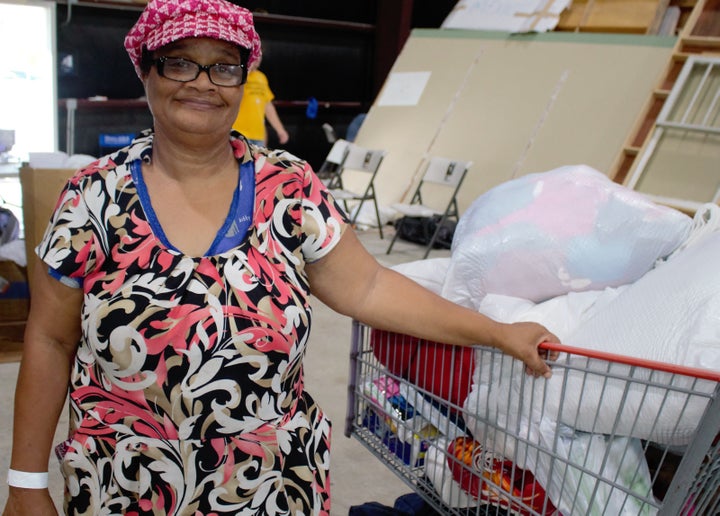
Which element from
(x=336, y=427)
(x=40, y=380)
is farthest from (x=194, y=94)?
(x=336, y=427)

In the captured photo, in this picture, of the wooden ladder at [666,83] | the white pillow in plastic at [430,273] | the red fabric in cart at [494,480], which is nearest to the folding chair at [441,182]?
the wooden ladder at [666,83]

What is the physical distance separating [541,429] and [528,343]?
0.54ft

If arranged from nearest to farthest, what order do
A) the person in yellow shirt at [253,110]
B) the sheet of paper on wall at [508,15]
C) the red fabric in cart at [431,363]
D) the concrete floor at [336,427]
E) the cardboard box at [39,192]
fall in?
the red fabric in cart at [431,363] → the concrete floor at [336,427] → the cardboard box at [39,192] → the person in yellow shirt at [253,110] → the sheet of paper on wall at [508,15]

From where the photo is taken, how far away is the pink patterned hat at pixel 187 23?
3.51ft

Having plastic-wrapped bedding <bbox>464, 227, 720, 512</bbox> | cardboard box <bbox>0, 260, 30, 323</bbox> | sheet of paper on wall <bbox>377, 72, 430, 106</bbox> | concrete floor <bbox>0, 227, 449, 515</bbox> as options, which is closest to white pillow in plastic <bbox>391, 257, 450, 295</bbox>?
plastic-wrapped bedding <bbox>464, 227, 720, 512</bbox>

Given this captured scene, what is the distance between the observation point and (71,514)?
46.5 inches

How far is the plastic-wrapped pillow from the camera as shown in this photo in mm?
1557

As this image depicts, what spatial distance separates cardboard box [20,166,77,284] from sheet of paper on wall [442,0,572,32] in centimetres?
432

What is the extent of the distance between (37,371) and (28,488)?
0.66 feet

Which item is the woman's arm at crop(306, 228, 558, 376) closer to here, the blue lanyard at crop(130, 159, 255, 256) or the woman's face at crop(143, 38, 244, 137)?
the blue lanyard at crop(130, 159, 255, 256)

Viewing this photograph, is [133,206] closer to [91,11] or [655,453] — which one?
[655,453]

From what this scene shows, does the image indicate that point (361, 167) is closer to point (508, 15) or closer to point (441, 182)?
point (441, 182)

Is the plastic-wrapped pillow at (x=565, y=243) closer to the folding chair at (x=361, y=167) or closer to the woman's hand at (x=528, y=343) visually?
the woman's hand at (x=528, y=343)

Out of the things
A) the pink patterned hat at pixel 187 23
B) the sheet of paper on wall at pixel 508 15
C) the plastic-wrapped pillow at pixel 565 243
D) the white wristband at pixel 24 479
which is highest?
the sheet of paper on wall at pixel 508 15
